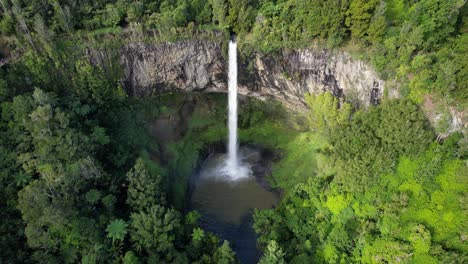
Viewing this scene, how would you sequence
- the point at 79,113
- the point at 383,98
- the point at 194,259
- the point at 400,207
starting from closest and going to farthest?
1. the point at 400,207
2. the point at 194,259
3. the point at 383,98
4. the point at 79,113

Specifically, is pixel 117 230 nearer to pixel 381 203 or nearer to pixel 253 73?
pixel 381 203

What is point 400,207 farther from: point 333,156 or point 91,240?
point 91,240

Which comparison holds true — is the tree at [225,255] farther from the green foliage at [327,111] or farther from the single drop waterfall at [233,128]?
the green foliage at [327,111]

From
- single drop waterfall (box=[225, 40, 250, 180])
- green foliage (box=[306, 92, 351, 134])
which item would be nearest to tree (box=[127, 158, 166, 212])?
single drop waterfall (box=[225, 40, 250, 180])

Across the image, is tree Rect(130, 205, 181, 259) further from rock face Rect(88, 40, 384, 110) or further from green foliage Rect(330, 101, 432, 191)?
rock face Rect(88, 40, 384, 110)

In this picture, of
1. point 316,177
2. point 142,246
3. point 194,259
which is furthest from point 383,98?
point 142,246
